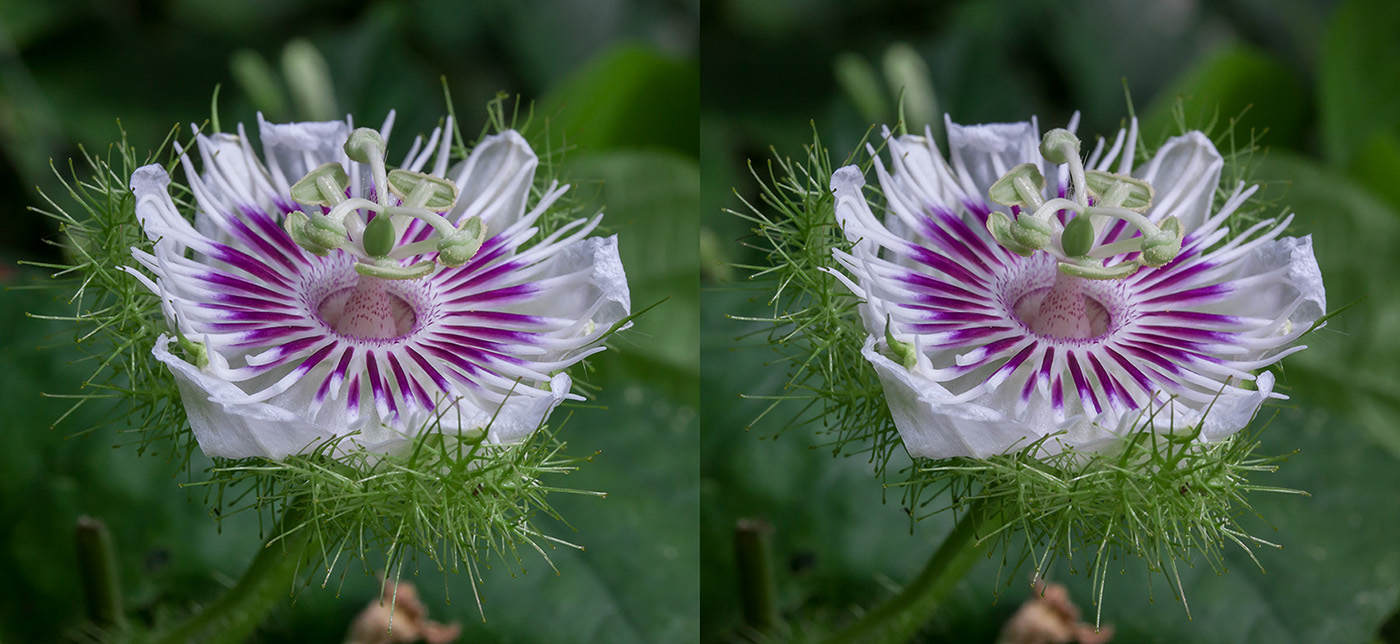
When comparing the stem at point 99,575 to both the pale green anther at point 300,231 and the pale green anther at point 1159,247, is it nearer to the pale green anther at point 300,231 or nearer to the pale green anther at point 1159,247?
the pale green anther at point 300,231

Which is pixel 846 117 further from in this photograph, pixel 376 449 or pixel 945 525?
pixel 376 449

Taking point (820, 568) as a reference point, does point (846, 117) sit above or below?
above

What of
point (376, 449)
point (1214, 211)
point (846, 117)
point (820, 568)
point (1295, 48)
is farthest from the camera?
point (1295, 48)

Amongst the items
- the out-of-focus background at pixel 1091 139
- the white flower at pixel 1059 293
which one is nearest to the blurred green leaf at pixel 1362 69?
the out-of-focus background at pixel 1091 139

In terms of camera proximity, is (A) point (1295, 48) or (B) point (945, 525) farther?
(A) point (1295, 48)

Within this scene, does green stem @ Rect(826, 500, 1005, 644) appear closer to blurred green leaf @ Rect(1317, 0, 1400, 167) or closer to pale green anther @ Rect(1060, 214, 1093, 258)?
pale green anther @ Rect(1060, 214, 1093, 258)

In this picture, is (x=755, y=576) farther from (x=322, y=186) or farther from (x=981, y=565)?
(x=322, y=186)

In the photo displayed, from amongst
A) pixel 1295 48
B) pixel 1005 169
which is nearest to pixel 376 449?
pixel 1005 169
